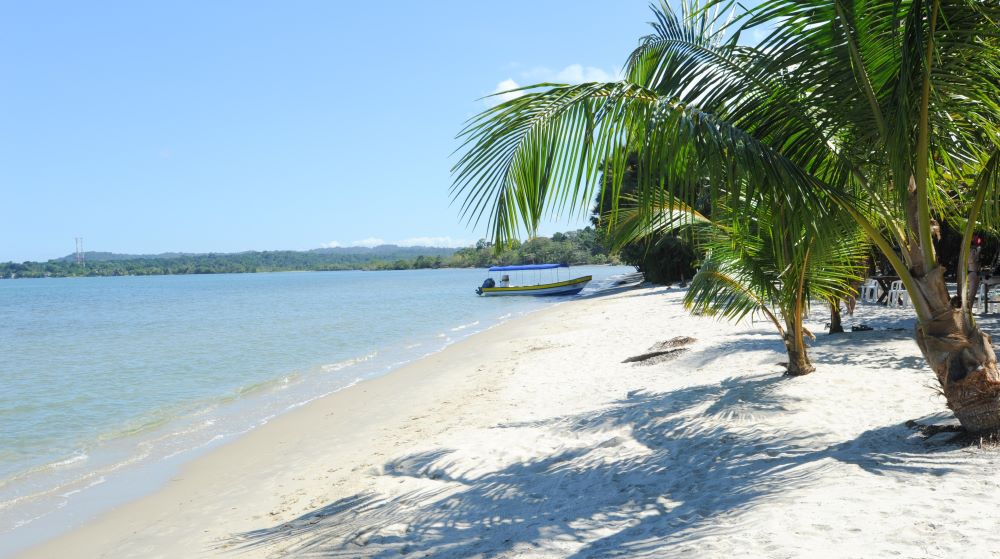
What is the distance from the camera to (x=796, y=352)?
7289 mm

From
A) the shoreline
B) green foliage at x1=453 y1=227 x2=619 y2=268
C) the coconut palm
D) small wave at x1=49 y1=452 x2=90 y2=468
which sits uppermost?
green foliage at x1=453 y1=227 x2=619 y2=268

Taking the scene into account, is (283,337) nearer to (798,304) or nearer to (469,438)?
(469,438)

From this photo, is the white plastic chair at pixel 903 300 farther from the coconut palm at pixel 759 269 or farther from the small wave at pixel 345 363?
the small wave at pixel 345 363

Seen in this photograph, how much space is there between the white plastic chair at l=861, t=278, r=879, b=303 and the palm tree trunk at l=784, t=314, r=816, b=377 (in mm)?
11827

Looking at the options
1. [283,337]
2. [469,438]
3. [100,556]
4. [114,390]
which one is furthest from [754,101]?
[283,337]

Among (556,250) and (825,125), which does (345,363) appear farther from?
(556,250)

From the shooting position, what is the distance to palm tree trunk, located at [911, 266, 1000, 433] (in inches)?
160

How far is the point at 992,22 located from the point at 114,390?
15272 millimetres

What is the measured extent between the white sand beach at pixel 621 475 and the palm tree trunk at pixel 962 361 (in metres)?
0.23

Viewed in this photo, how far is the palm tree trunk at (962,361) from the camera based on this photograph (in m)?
4.06

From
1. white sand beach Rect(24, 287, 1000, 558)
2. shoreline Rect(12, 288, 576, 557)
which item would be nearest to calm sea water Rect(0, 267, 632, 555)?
shoreline Rect(12, 288, 576, 557)

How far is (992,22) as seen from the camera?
3.79 meters

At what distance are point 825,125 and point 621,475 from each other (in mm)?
2670

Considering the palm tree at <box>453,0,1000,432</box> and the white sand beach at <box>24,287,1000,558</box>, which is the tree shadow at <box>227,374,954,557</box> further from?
the palm tree at <box>453,0,1000,432</box>
